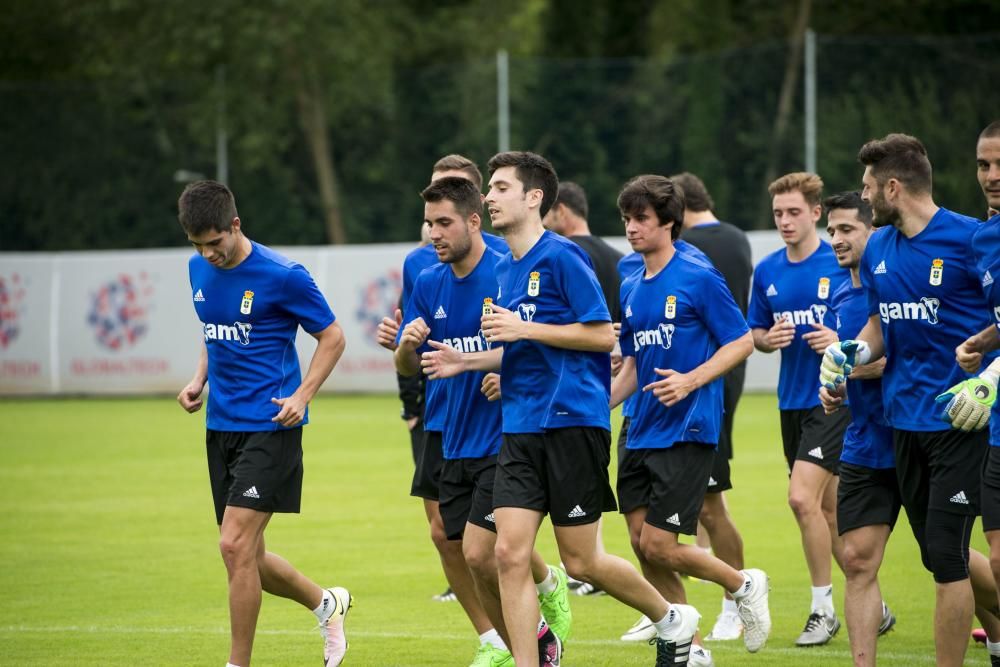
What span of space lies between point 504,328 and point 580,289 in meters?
0.48

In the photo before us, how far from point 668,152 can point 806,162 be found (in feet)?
13.0

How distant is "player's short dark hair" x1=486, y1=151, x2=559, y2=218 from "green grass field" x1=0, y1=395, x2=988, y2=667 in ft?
8.61

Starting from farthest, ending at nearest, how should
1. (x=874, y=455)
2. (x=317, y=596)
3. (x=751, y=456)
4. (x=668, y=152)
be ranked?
(x=668, y=152) → (x=751, y=456) → (x=317, y=596) → (x=874, y=455)

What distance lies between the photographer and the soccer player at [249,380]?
7602mm

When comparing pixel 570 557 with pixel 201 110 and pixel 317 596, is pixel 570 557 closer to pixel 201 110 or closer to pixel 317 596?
pixel 317 596

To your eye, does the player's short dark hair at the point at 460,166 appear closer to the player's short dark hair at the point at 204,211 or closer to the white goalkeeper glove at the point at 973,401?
the player's short dark hair at the point at 204,211

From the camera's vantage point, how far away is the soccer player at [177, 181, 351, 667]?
7602 mm

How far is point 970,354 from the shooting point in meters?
6.40

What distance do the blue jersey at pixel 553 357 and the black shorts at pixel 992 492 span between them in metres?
1.75

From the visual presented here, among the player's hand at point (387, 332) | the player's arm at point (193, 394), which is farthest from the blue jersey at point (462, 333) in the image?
the player's arm at point (193, 394)

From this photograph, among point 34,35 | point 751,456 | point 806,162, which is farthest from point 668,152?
point 34,35

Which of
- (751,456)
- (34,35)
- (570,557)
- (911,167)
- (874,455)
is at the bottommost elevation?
(751,456)

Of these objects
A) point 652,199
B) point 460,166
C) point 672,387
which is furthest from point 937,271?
point 460,166

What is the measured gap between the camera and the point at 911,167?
6.87 metres
